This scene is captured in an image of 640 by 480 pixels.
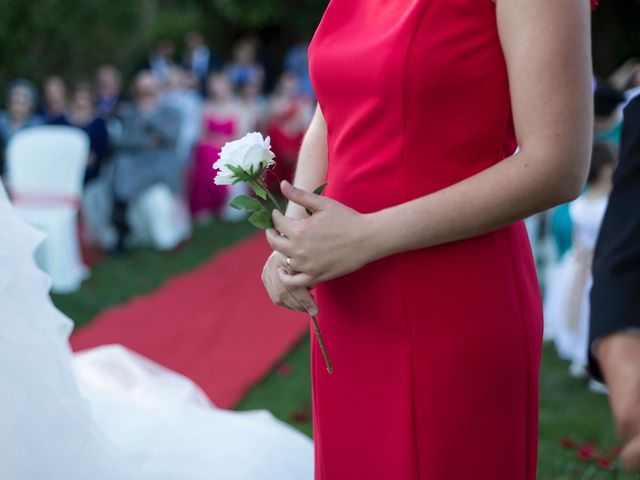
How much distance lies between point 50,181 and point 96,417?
17.0 feet

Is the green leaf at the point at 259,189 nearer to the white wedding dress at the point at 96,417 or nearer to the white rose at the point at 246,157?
the white rose at the point at 246,157

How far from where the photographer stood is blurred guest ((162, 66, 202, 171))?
10.7 meters

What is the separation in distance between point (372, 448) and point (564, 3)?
2.85 feet

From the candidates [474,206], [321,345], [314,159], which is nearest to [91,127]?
[314,159]

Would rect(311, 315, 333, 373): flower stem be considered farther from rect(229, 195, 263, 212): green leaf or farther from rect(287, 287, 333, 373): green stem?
rect(229, 195, 263, 212): green leaf

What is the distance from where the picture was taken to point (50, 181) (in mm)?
7684

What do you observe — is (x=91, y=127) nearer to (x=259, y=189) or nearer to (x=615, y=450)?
(x=615, y=450)

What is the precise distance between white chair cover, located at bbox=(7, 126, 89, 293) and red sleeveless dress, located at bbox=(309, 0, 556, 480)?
633 cm

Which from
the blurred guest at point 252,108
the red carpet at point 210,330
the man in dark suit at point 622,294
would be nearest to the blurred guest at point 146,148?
the red carpet at point 210,330

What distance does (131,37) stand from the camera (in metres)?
18.9

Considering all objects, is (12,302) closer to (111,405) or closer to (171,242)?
(111,405)

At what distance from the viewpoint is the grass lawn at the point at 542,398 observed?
3752 millimetres

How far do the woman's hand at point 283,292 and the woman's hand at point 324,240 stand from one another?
0.11ft

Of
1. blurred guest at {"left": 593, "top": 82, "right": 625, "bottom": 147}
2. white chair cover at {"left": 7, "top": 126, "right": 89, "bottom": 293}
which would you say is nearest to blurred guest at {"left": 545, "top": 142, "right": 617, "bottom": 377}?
blurred guest at {"left": 593, "top": 82, "right": 625, "bottom": 147}
